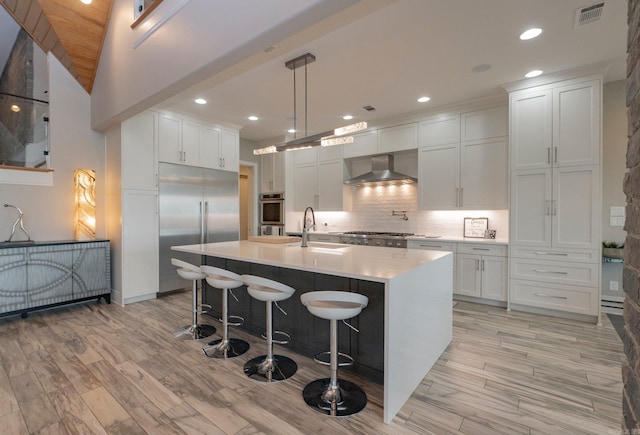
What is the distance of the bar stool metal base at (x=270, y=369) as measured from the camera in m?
2.31

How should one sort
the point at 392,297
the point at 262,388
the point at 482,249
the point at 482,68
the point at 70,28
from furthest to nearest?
the point at 482,249 < the point at 70,28 < the point at 482,68 < the point at 262,388 < the point at 392,297

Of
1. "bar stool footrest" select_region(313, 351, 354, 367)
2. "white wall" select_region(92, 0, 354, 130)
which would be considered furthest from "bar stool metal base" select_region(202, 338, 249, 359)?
"white wall" select_region(92, 0, 354, 130)

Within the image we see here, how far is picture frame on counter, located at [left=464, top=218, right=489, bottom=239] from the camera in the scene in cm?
457

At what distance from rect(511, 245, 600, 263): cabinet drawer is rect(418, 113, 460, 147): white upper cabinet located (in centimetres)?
177

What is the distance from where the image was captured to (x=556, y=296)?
3613 mm

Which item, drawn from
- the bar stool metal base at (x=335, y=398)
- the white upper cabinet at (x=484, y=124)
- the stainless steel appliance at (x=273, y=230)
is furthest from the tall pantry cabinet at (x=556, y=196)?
the stainless steel appliance at (x=273, y=230)

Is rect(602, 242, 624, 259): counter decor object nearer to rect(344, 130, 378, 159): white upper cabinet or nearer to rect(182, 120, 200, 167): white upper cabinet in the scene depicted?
rect(344, 130, 378, 159): white upper cabinet

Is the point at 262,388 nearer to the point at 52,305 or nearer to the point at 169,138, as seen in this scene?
the point at 52,305

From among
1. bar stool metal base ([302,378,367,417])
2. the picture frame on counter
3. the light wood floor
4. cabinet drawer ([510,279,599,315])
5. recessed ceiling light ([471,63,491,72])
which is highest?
recessed ceiling light ([471,63,491,72])

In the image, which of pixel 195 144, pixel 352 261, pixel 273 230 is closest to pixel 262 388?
pixel 352 261

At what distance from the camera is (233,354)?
270cm

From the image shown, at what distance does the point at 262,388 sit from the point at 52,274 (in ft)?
10.8

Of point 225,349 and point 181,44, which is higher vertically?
point 181,44

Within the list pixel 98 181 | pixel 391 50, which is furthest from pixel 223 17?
pixel 98 181
